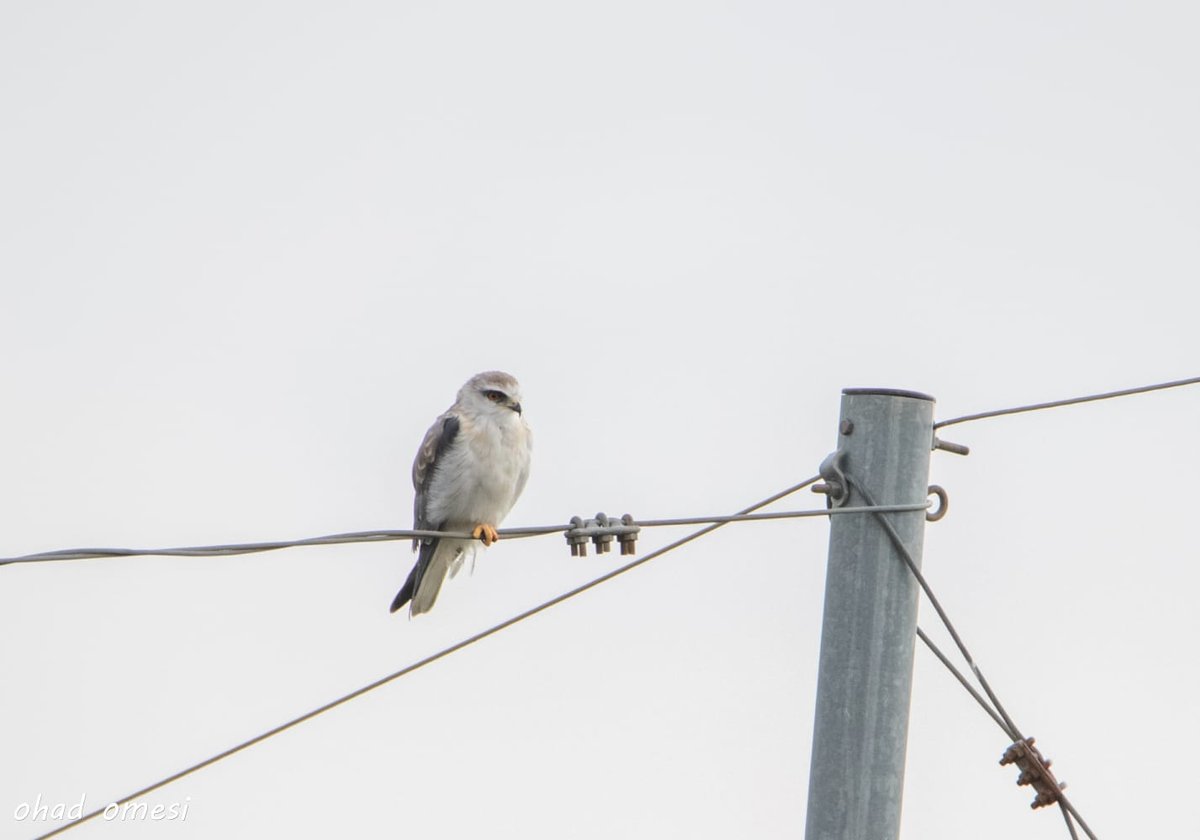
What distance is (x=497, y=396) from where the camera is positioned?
31.3ft

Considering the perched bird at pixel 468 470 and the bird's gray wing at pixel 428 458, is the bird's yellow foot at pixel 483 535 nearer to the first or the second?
the perched bird at pixel 468 470

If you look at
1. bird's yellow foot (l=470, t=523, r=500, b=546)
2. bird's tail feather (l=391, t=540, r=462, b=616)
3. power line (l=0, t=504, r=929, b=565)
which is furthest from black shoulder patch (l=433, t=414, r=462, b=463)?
power line (l=0, t=504, r=929, b=565)

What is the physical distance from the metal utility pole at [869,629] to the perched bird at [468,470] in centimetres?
447

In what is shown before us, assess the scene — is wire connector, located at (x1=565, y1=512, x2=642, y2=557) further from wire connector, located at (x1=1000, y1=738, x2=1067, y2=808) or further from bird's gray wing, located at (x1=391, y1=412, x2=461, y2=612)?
bird's gray wing, located at (x1=391, y1=412, x2=461, y2=612)

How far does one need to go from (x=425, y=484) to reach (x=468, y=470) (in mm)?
529

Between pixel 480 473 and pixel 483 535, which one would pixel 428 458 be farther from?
pixel 483 535

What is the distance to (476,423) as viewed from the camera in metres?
9.54

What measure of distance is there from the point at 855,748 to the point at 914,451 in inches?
36.6

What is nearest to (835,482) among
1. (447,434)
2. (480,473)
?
(480,473)

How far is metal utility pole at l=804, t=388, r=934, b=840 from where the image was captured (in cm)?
475

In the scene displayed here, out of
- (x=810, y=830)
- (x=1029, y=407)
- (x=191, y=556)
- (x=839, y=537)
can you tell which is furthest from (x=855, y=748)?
(x=191, y=556)

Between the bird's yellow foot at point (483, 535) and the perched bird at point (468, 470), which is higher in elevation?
the perched bird at point (468, 470)

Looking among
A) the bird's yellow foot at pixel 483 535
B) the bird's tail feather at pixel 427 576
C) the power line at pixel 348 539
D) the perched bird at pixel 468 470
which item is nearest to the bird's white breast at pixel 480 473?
the perched bird at pixel 468 470

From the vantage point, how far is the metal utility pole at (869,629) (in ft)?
15.6
